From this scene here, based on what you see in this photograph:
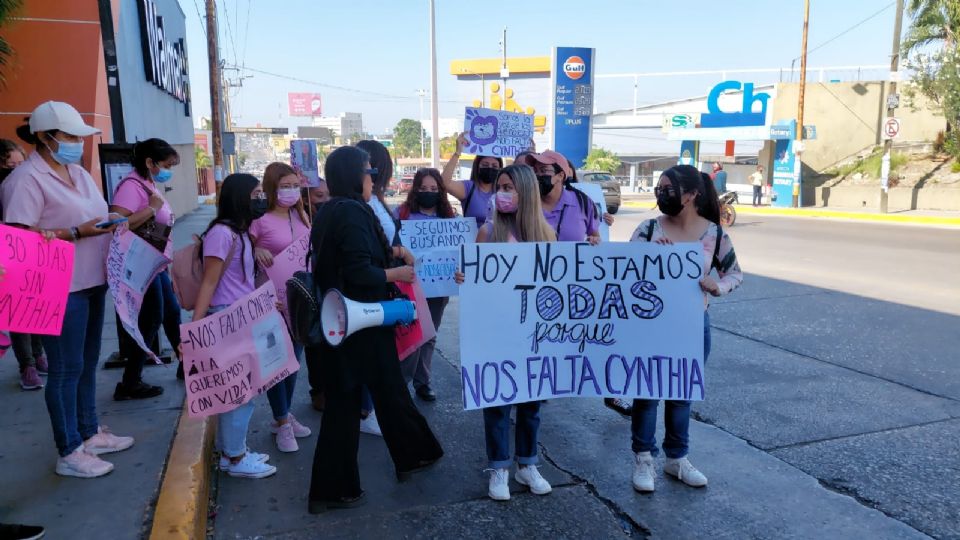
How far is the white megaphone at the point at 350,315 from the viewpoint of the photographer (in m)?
3.19

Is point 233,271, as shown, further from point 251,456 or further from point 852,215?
point 852,215

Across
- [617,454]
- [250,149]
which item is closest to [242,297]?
[617,454]

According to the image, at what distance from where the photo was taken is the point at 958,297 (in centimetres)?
852

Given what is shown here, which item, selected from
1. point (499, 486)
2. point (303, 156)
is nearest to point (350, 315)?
point (499, 486)

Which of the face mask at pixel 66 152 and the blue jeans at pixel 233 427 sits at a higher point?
the face mask at pixel 66 152

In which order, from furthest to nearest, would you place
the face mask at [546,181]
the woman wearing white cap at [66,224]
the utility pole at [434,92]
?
the utility pole at [434,92]
the face mask at [546,181]
the woman wearing white cap at [66,224]

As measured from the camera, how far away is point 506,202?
3.78 metres

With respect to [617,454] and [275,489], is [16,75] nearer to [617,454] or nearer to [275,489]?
[275,489]

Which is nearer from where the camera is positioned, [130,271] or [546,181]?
[130,271]

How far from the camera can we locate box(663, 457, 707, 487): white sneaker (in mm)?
3754

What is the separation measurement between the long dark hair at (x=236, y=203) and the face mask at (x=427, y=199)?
1604 mm

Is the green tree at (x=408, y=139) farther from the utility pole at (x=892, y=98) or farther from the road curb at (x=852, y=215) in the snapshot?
the utility pole at (x=892, y=98)

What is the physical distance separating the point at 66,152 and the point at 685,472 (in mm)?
3745

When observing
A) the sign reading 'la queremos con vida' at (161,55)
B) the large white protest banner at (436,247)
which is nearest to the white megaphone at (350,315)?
the large white protest banner at (436,247)
